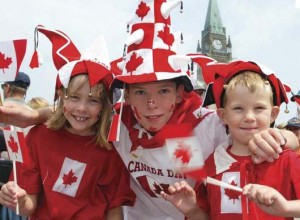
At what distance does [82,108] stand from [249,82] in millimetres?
883

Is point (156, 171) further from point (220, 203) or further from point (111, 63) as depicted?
point (111, 63)

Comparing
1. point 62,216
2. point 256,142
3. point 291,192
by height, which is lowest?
point 62,216

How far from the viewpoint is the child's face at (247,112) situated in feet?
6.28

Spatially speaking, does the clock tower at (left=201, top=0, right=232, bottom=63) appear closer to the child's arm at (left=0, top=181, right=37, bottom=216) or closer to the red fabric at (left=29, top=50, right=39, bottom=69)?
the red fabric at (left=29, top=50, right=39, bottom=69)

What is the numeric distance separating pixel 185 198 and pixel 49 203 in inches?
30.1

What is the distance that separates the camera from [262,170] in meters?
1.88

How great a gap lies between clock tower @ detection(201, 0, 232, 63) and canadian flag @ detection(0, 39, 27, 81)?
208ft

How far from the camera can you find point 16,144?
6.78 feet

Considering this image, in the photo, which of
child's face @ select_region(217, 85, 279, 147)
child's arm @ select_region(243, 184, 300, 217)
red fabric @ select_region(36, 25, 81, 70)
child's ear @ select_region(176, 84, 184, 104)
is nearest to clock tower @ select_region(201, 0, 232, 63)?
red fabric @ select_region(36, 25, 81, 70)

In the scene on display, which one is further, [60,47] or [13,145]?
[60,47]

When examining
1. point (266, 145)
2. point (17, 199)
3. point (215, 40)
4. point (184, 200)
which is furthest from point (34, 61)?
point (215, 40)

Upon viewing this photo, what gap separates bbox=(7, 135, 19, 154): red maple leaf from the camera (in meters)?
2.07

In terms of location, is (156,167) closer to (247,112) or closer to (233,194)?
(233,194)

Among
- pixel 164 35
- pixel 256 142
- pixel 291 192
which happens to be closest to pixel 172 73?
pixel 164 35
